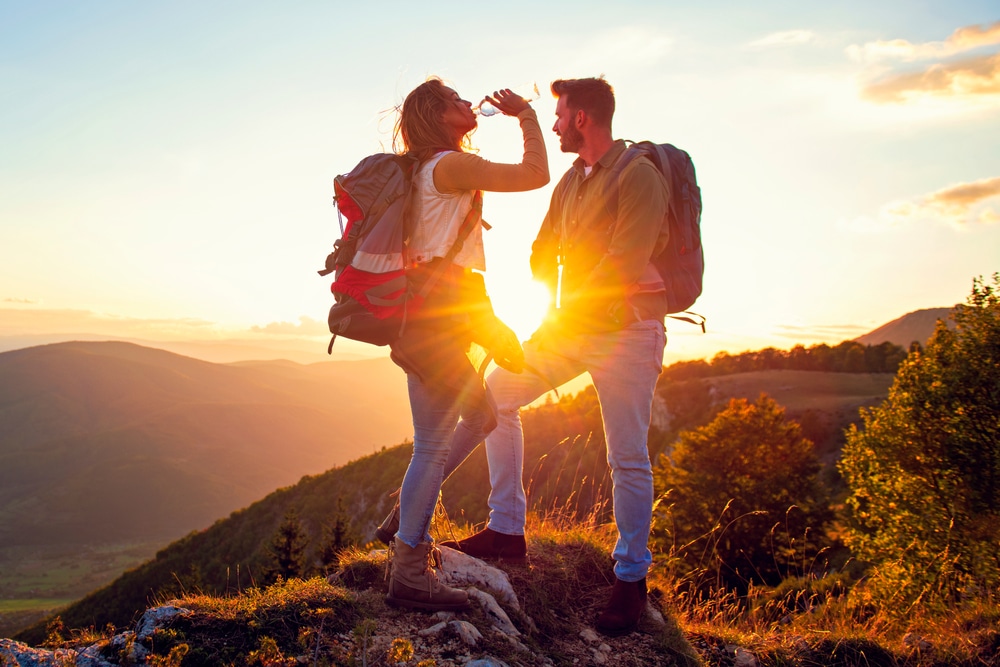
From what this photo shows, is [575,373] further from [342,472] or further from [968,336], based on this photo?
[342,472]

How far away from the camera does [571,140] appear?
3.74 m

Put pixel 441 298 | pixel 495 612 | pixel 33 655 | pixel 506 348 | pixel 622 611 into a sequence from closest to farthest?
pixel 33 655 < pixel 441 298 < pixel 506 348 < pixel 495 612 < pixel 622 611

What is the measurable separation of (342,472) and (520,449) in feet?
184

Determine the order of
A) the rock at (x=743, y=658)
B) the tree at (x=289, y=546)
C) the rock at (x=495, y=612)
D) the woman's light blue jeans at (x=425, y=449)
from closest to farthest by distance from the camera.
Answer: the woman's light blue jeans at (x=425, y=449)
the rock at (x=495, y=612)
the rock at (x=743, y=658)
the tree at (x=289, y=546)

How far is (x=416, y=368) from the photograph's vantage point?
298cm

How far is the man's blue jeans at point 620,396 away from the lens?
3498mm

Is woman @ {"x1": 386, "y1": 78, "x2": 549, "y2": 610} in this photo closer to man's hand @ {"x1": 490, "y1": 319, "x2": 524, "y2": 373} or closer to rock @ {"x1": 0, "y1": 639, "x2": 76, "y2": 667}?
man's hand @ {"x1": 490, "y1": 319, "x2": 524, "y2": 373}

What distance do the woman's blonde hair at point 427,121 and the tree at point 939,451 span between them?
1167cm

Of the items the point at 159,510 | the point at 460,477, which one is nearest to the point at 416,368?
the point at 460,477

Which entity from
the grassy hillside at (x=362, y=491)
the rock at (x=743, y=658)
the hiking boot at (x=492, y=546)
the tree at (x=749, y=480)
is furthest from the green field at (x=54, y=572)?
the rock at (x=743, y=658)

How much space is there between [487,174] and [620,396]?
148 cm

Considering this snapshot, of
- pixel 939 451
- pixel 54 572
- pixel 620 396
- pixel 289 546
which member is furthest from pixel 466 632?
pixel 54 572

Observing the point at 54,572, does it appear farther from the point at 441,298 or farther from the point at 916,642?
the point at 916,642

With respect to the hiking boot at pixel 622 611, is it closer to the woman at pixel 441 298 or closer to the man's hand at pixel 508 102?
the woman at pixel 441 298
